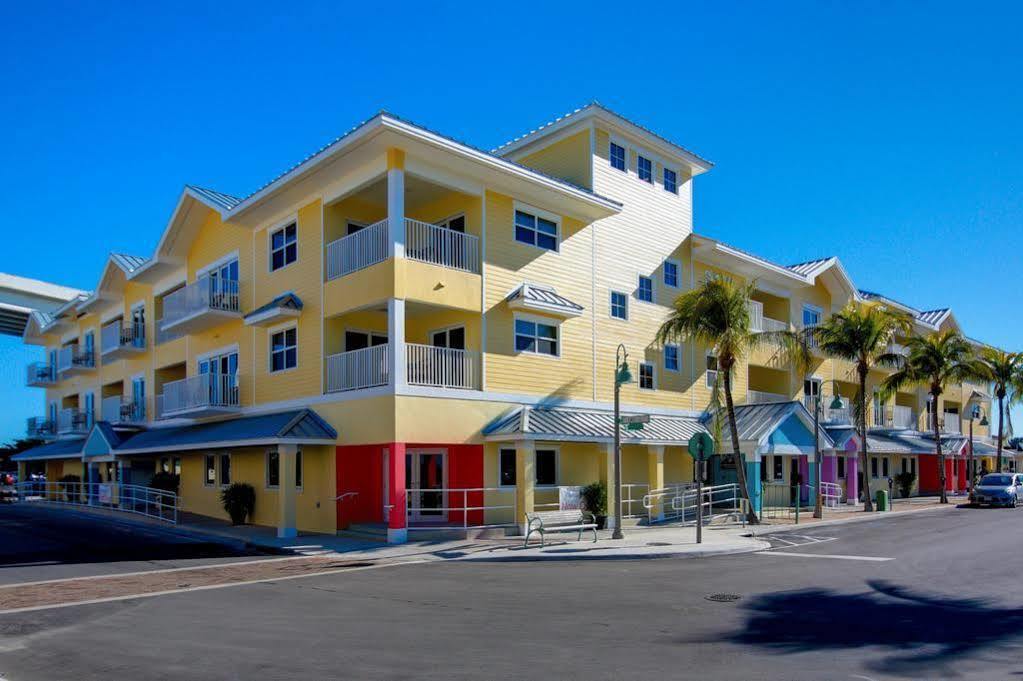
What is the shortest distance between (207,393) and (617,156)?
16979mm

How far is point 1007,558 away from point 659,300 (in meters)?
15.8

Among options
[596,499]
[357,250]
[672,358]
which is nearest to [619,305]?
[672,358]

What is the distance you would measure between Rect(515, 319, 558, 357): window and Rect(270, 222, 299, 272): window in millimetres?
7643

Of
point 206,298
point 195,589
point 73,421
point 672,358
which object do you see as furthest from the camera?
point 73,421

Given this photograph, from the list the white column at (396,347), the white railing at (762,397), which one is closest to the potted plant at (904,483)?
the white railing at (762,397)

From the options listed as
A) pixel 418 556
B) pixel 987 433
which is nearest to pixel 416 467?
pixel 418 556

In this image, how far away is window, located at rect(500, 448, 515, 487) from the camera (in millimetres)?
24328

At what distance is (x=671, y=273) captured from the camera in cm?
3209

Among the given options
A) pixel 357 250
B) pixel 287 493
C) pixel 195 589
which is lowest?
pixel 195 589

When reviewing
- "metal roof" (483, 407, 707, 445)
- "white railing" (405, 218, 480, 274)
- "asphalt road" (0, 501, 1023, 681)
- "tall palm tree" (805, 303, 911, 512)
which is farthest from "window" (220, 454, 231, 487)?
"tall palm tree" (805, 303, 911, 512)

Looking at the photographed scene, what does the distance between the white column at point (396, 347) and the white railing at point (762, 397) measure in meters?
19.2

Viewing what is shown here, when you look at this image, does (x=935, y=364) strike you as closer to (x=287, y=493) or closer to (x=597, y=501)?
(x=597, y=501)

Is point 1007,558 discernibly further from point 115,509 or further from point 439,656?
point 115,509

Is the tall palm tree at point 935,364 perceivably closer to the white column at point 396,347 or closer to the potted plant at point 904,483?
the potted plant at point 904,483
